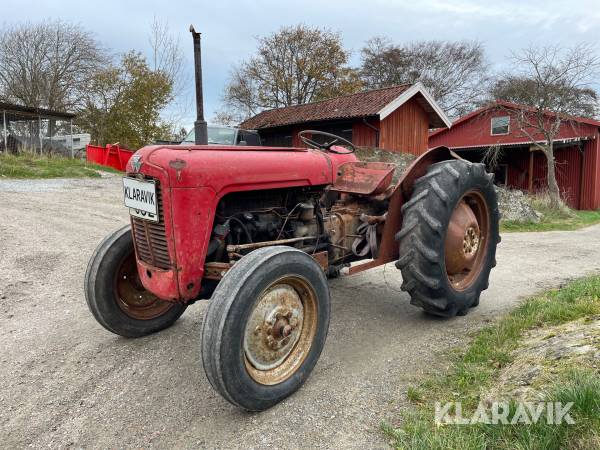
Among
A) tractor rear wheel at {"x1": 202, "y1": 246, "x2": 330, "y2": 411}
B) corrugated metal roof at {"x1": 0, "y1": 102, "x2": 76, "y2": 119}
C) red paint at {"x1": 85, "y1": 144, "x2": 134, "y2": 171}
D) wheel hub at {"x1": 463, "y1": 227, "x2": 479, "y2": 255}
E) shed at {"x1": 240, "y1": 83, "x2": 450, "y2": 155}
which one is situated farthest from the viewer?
red paint at {"x1": 85, "y1": 144, "x2": 134, "y2": 171}

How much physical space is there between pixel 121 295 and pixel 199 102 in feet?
5.30

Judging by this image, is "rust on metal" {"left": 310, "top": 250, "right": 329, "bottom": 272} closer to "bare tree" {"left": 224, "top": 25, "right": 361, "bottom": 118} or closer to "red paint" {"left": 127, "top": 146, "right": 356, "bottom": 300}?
"red paint" {"left": 127, "top": 146, "right": 356, "bottom": 300}

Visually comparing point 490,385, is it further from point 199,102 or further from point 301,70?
point 301,70

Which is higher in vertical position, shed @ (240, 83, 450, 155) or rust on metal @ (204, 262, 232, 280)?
shed @ (240, 83, 450, 155)

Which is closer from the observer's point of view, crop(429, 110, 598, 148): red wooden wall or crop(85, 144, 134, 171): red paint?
crop(85, 144, 134, 171): red paint

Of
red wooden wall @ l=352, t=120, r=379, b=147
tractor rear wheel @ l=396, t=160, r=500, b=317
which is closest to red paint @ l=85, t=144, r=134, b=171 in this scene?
red wooden wall @ l=352, t=120, r=379, b=147

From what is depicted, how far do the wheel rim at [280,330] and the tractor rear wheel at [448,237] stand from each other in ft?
3.12

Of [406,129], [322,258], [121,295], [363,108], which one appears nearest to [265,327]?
[322,258]

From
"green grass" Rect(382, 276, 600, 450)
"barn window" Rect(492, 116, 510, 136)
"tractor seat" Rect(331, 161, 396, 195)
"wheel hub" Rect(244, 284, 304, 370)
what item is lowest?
"green grass" Rect(382, 276, 600, 450)

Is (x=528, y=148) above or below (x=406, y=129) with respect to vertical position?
below

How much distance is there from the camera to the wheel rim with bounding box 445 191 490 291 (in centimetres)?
355

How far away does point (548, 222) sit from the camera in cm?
1105

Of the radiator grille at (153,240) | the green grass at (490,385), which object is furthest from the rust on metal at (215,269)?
the green grass at (490,385)

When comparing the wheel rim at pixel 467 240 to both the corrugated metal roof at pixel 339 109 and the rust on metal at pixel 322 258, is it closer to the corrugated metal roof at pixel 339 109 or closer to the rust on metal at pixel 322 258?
the rust on metal at pixel 322 258
